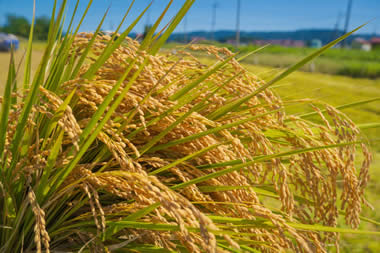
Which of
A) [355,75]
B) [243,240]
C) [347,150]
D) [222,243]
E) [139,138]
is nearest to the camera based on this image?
[243,240]

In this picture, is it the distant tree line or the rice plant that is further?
the distant tree line

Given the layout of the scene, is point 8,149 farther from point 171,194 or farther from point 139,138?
point 171,194

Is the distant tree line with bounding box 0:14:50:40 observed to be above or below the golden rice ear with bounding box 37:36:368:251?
above

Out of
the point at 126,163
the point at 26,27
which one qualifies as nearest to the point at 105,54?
Answer: the point at 126,163

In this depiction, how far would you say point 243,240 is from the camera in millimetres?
1065

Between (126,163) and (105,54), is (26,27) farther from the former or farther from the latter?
(126,163)

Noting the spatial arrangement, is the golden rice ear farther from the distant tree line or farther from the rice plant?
the distant tree line

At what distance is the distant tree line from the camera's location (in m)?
1.60

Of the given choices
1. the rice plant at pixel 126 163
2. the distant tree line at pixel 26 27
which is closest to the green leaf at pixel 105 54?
the rice plant at pixel 126 163

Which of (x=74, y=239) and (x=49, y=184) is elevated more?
(x=49, y=184)

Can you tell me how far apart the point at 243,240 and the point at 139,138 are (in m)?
0.54

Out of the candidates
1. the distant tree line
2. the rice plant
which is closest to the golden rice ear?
the rice plant

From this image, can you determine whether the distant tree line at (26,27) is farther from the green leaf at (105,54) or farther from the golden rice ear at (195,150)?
the green leaf at (105,54)

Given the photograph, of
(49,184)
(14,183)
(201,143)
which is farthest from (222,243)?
(14,183)
